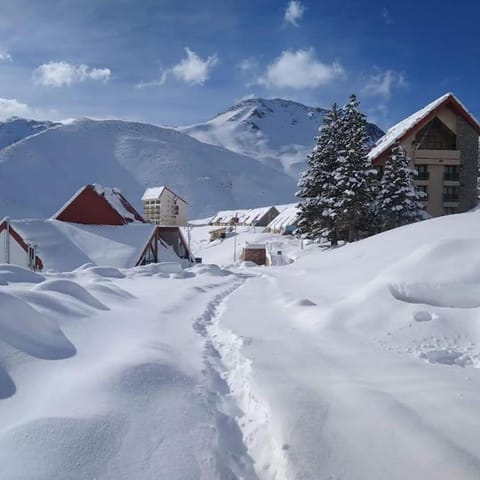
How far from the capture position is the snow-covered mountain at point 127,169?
117750 mm

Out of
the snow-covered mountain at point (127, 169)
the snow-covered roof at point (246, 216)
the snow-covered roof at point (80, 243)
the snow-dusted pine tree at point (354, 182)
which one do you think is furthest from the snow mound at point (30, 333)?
the snow-covered mountain at point (127, 169)

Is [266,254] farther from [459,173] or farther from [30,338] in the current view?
[30,338]

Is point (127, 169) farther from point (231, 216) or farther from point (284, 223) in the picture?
point (284, 223)

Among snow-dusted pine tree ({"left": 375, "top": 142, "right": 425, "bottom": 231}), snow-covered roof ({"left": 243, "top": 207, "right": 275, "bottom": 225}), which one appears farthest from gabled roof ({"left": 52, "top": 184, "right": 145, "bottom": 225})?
snow-covered roof ({"left": 243, "top": 207, "right": 275, "bottom": 225})

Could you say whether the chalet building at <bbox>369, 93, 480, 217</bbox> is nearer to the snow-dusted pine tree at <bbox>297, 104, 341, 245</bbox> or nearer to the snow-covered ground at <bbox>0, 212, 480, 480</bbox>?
the snow-dusted pine tree at <bbox>297, 104, 341, 245</bbox>

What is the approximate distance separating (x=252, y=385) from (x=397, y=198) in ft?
78.1

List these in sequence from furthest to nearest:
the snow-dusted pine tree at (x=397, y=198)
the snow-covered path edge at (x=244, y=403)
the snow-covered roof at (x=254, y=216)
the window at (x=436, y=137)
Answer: the snow-covered roof at (x=254, y=216) < the window at (x=436, y=137) < the snow-dusted pine tree at (x=397, y=198) < the snow-covered path edge at (x=244, y=403)

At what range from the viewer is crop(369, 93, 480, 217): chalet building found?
3469 centimetres

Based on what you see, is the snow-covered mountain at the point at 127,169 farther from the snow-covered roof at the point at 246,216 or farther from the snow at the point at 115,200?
the snow at the point at 115,200

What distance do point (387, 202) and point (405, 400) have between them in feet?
77.8

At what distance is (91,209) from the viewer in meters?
28.6

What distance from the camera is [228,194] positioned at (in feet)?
476

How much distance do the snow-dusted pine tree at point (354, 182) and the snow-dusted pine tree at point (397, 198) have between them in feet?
2.70

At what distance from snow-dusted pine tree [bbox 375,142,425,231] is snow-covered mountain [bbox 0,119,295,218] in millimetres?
84860
